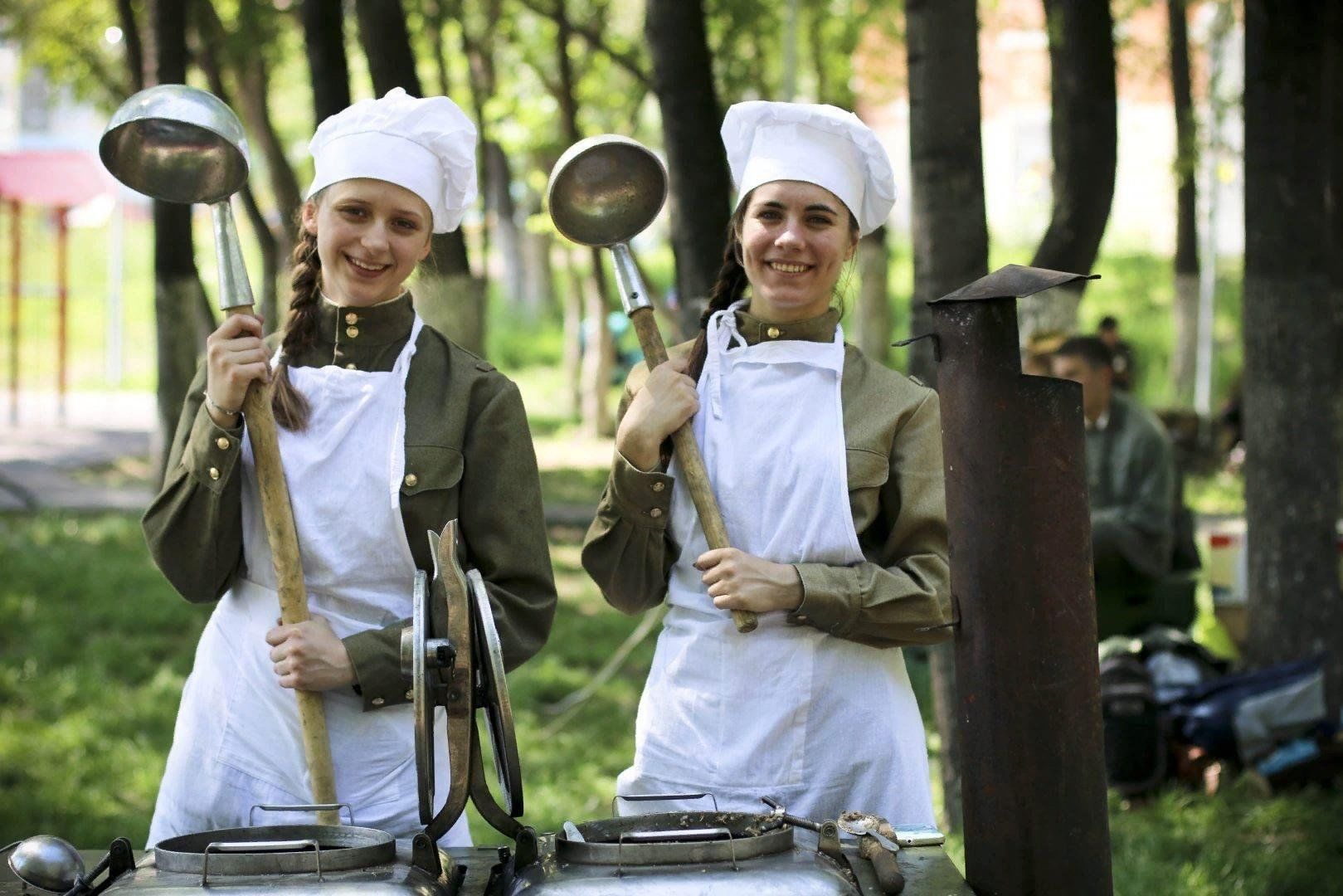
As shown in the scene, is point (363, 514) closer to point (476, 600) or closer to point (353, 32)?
point (476, 600)

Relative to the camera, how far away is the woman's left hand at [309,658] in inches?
100

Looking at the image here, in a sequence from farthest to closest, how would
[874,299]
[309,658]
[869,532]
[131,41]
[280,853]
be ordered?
1. [874,299]
2. [131,41]
3. [869,532]
4. [309,658]
5. [280,853]

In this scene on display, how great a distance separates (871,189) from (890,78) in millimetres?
16407

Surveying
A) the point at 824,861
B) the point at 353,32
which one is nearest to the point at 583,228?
the point at 824,861

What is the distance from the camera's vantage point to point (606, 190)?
2.78 m

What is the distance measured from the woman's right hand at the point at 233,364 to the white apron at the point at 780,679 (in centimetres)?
66

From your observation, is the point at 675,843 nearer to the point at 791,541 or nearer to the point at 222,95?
the point at 791,541

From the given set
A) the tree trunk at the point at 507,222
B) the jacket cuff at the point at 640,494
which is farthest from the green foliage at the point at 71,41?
the jacket cuff at the point at 640,494

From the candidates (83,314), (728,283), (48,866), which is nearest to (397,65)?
(728,283)

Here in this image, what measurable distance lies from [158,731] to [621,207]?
4.64 meters

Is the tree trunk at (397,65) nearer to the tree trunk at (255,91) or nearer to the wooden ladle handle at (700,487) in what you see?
the wooden ladle handle at (700,487)

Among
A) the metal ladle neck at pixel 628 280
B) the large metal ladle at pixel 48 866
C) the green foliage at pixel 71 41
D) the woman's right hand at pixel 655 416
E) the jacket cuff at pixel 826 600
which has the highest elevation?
the green foliage at pixel 71 41

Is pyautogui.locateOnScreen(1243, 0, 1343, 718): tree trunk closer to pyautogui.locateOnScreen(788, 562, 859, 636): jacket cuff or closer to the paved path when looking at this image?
pyautogui.locateOnScreen(788, 562, 859, 636): jacket cuff

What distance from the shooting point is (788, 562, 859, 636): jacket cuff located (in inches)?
101
